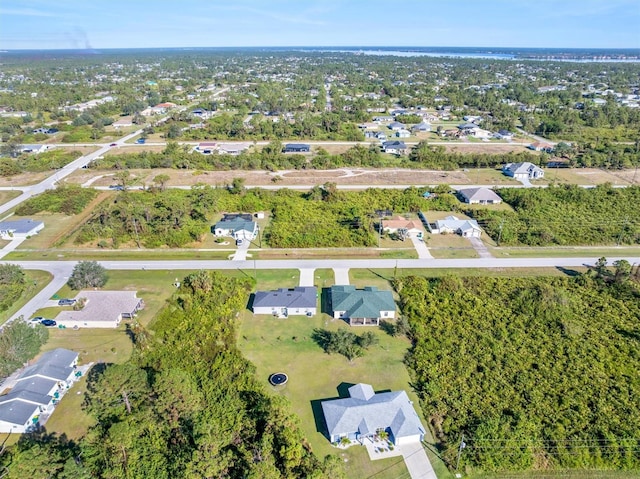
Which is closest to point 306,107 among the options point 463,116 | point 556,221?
point 463,116

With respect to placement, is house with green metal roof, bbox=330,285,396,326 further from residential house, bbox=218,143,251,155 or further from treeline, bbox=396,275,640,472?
residential house, bbox=218,143,251,155

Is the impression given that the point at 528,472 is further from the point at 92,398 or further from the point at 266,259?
the point at 266,259

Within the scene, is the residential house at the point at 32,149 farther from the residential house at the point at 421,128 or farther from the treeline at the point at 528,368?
the treeline at the point at 528,368

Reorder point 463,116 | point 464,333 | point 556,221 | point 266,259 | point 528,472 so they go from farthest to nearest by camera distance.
Answer: 1. point 463,116
2. point 556,221
3. point 266,259
4. point 464,333
5. point 528,472

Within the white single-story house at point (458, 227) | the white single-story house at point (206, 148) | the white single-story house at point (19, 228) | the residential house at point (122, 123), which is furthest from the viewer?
the residential house at point (122, 123)

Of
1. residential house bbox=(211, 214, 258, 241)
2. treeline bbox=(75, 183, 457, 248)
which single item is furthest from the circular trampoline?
residential house bbox=(211, 214, 258, 241)

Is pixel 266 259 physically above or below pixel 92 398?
below

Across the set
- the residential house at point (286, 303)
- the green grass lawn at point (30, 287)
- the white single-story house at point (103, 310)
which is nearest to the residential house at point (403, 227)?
the residential house at point (286, 303)
